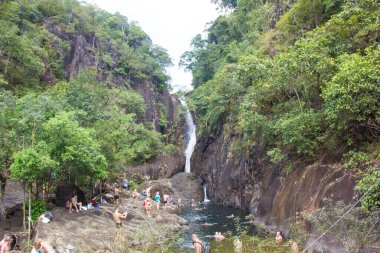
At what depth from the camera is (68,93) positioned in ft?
73.0

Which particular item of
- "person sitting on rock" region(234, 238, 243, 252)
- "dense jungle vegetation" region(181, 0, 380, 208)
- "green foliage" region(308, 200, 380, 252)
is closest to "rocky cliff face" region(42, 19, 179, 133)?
"dense jungle vegetation" region(181, 0, 380, 208)

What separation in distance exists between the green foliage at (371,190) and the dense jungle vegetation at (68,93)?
1155 centimetres

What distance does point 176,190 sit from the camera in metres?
33.4

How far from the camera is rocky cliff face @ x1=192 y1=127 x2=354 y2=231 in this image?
13.2 metres

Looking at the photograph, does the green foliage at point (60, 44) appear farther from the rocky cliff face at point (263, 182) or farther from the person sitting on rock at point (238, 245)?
the person sitting on rock at point (238, 245)

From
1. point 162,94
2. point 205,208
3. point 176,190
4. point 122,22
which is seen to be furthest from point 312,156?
point 122,22

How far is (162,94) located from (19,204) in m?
36.7

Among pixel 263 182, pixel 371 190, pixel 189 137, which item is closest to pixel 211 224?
pixel 263 182

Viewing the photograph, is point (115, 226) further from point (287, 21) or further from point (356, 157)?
point (287, 21)

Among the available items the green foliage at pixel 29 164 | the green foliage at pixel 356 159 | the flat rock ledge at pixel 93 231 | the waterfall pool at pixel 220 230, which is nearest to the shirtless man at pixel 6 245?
the flat rock ledge at pixel 93 231

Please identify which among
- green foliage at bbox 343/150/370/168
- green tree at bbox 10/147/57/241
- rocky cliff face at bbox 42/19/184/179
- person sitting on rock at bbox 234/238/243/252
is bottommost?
person sitting on rock at bbox 234/238/243/252

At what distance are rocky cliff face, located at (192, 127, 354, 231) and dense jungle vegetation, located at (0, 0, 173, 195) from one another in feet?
24.2

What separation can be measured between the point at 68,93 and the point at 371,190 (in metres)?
19.3

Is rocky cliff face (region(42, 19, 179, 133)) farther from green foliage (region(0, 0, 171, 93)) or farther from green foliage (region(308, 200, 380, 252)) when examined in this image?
green foliage (region(308, 200, 380, 252))
